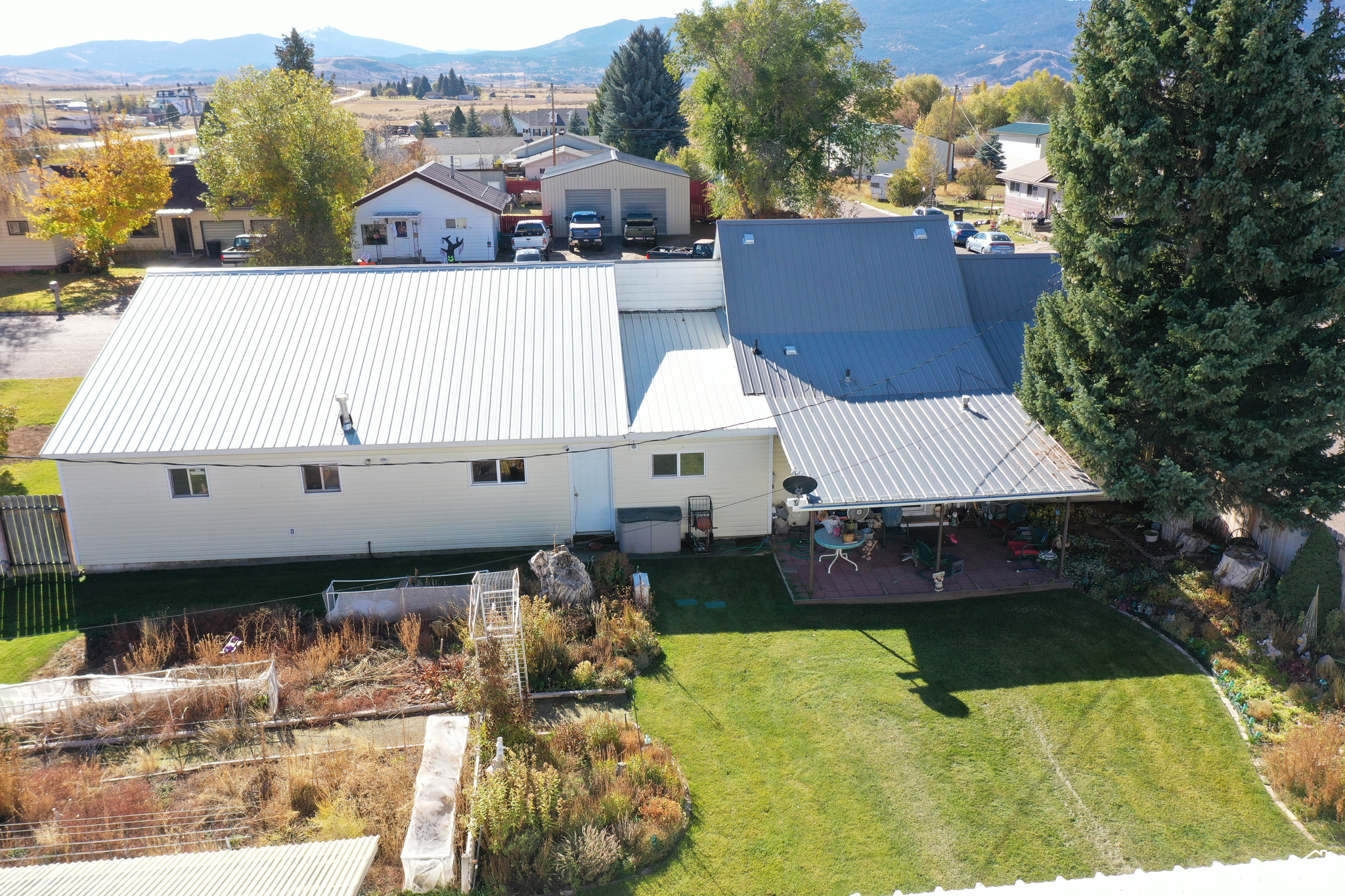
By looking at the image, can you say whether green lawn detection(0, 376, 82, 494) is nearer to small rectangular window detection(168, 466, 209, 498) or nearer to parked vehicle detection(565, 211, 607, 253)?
small rectangular window detection(168, 466, 209, 498)

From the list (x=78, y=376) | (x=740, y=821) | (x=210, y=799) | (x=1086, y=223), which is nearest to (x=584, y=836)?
(x=740, y=821)

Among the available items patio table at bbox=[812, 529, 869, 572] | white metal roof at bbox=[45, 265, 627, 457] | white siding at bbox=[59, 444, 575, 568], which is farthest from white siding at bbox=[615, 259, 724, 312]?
patio table at bbox=[812, 529, 869, 572]

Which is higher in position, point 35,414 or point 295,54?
point 295,54

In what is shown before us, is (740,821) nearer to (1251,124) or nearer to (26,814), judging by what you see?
(26,814)

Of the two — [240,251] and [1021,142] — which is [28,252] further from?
[1021,142]

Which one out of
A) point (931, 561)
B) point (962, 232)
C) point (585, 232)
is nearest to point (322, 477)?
point (931, 561)

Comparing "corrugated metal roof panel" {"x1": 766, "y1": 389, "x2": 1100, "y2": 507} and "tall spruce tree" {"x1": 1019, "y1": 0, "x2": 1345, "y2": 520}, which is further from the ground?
"tall spruce tree" {"x1": 1019, "y1": 0, "x2": 1345, "y2": 520}
